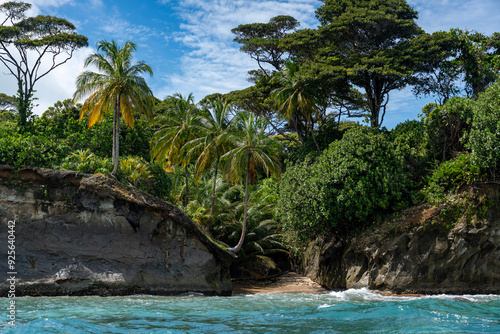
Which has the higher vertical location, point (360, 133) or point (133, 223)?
point (360, 133)

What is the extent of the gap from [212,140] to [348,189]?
29.7ft

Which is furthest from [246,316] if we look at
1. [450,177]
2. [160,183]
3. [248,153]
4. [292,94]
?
[292,94]

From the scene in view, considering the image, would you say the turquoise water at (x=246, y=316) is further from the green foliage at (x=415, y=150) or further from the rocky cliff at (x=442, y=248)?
the green foliage at (x=415, y=150)

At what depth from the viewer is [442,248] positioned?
1936 centimetres

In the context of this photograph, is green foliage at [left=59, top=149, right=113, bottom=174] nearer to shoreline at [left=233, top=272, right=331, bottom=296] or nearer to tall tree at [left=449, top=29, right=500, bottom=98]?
shoreline at [left=233, top=272, right=331, bottom=296]

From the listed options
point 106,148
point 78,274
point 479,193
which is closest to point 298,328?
point 78,274

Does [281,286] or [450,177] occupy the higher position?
[450,177]

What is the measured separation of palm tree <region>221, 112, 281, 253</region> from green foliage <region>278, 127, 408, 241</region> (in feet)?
7.12

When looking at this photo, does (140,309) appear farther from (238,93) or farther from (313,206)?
(238,93)

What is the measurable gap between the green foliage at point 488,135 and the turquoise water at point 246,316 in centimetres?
568

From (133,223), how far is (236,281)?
8051mm

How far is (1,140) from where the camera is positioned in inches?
742

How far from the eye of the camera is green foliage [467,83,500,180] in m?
18.4

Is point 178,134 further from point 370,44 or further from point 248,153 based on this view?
point 370,44
